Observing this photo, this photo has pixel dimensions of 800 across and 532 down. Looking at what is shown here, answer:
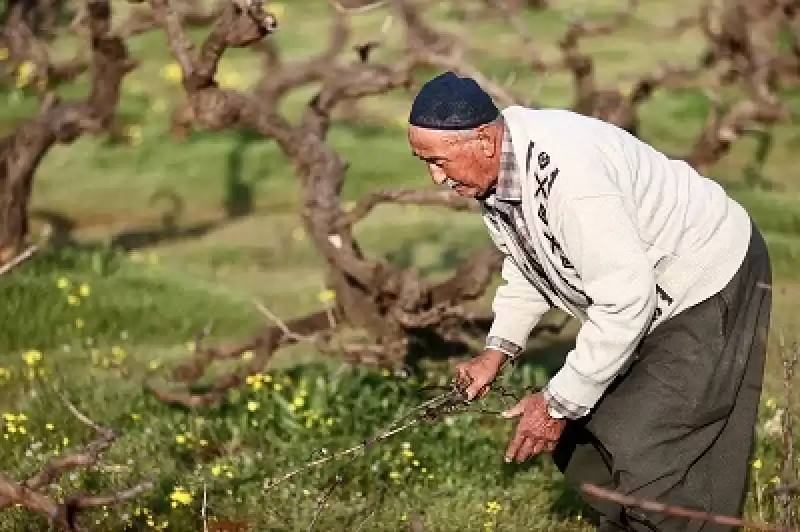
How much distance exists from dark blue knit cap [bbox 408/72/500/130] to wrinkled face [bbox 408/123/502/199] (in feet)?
0.09

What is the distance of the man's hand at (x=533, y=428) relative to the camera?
14.1ft

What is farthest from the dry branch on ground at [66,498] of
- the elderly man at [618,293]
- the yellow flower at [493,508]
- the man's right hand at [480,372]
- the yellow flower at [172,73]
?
the yellow flower at [172,73]

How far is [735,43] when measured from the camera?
1411 centimetres

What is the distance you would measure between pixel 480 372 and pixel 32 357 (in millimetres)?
3671

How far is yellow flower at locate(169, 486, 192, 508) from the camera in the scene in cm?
545

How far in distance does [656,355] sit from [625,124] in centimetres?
731

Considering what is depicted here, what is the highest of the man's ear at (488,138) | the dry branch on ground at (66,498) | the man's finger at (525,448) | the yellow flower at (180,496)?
the man's ear at (488,138)

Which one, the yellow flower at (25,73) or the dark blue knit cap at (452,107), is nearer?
the dark blue knit cap at (452,107)

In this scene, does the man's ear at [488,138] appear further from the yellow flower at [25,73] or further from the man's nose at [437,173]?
the yellow flower at [25,73]

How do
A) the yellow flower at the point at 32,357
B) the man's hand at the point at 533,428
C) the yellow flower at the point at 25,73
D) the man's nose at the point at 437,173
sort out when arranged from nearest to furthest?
the man's nose at the point at 437,173
the man's hand at the point at 533,428
the yellow flower at the point at 32,357
the yellow flower at the point at 25,73

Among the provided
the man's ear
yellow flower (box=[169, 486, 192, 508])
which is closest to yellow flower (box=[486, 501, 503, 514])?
yellow flower (box=[169, 486, 192, 508])

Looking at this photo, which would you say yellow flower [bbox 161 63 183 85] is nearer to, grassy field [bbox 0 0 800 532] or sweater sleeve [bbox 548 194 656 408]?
grassy field [bbox 0 0 800 532]

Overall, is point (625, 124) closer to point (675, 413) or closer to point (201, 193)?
point (201, 193)

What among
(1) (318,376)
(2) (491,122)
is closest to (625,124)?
(1) (318,376)
